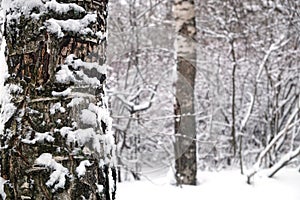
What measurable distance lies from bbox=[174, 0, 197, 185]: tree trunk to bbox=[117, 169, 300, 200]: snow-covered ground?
0.37m

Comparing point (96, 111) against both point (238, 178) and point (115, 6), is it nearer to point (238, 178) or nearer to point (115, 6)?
point (238, 178)

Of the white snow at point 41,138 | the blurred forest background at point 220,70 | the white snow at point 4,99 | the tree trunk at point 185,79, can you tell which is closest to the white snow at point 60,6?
the white snow at point 4,99

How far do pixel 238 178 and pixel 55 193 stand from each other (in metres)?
3.99

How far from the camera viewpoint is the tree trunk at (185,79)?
5059 millimetres

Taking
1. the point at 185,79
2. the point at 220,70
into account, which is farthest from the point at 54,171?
the point at 220,70

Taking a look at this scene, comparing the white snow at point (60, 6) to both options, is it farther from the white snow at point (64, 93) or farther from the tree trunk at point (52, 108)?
the white snow at point (64, 93)

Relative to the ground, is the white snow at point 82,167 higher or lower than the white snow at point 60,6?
lower

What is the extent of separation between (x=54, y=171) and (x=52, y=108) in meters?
0.17

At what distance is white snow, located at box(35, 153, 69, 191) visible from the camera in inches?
45.2

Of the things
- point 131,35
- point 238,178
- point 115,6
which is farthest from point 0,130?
point 115,6

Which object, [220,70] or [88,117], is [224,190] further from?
[220,70]

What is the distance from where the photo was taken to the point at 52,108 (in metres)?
1.18

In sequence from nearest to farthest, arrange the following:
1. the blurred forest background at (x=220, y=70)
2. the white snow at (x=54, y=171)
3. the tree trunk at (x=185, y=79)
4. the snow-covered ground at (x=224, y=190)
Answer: the white snow at (x=54, y=171)
the snow-covered ground at (x=224, y=190)
the tree trunk at (x=185, y=79)
the blurred forest background at (x=220, y=70)

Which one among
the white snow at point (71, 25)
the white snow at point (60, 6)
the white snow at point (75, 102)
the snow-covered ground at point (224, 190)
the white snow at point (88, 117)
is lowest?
the snow-covered ground at point (224, 190)
